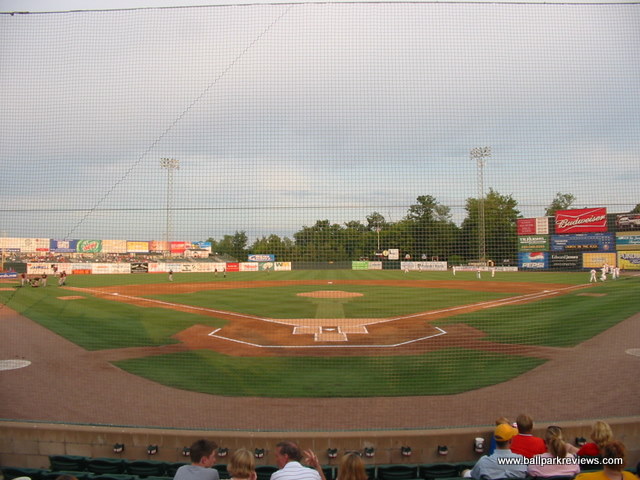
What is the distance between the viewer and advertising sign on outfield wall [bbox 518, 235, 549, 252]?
34.8 feet

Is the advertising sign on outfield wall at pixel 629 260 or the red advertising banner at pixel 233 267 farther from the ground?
the advertising sign on outfield wall at pixel 629 260

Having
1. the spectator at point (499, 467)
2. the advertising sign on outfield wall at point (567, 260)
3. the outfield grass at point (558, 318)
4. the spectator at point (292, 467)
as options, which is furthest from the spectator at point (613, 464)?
the advertising sign on outfield wall at point (567, 260)

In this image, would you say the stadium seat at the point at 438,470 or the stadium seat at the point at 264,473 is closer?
the stadium seat at the point at 264,473

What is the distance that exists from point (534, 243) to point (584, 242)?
300 inches

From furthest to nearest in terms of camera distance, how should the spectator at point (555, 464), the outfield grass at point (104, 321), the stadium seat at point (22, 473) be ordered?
the outfield grass at point (104, 321) → the stadium seat at point (22, 473) → the spectator at point (555, 464)

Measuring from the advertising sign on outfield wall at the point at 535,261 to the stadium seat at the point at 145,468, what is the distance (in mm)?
11480

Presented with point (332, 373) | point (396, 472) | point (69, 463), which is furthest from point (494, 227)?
point (69, 463)

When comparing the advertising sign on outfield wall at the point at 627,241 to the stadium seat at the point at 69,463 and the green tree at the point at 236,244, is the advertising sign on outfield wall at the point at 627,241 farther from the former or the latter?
the stadium seat at the point at 69,463

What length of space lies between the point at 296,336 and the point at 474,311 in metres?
7.33

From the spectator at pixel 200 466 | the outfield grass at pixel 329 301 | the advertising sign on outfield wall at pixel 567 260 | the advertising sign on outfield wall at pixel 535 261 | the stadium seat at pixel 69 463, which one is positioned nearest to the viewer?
the spectator at pixel 200 466

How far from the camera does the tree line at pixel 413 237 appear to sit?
706 centimetres

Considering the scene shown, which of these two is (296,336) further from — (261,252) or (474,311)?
(474,311)

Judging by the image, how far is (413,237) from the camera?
25.9ft

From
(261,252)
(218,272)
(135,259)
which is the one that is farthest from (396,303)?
(135,259)
